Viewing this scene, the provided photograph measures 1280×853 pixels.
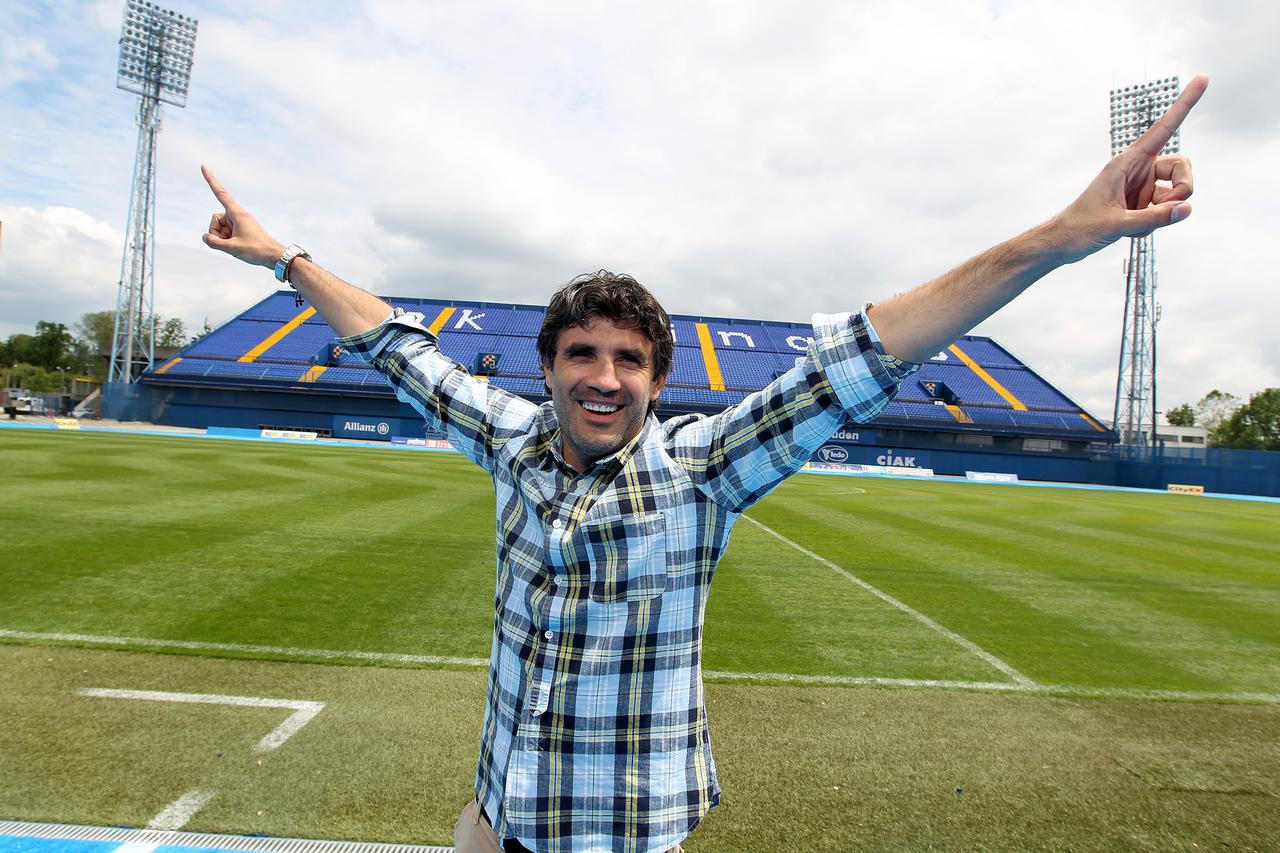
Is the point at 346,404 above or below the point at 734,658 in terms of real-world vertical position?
above

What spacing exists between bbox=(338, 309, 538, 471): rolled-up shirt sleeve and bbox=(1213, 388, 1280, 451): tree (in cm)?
8715

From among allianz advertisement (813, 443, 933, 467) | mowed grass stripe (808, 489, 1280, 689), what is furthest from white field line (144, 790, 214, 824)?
allianz advertisement (813, 443, 933, 467)

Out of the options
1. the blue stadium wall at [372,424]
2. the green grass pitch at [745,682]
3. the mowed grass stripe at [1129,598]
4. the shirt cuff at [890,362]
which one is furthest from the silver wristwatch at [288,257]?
the blue stadium wall at [372,424]

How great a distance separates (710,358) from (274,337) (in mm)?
30038

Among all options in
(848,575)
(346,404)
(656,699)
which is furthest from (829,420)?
(346,404)

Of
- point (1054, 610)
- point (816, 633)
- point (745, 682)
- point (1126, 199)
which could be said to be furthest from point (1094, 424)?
point (1126, 199)

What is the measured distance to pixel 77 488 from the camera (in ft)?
38.7

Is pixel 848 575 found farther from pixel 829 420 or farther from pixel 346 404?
pixel 346 404

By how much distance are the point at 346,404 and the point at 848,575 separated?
3897 cm

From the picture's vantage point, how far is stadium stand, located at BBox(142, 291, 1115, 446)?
41562 millimetres

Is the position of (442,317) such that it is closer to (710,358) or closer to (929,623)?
(710,358)

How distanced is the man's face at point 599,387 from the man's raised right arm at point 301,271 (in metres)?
0.70

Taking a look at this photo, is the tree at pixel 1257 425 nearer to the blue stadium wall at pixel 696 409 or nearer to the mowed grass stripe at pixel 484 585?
the blue stadium wall at pixel 696 409

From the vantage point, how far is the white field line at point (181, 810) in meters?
2.98
